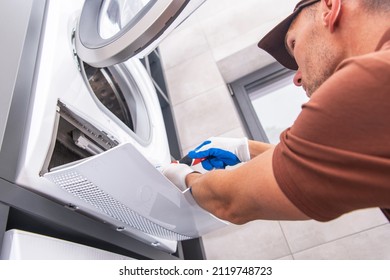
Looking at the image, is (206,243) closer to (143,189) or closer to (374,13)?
(143,189)

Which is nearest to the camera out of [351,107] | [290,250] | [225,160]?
[351,107]

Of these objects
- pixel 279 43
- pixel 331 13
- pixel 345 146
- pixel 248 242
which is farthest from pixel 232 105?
pixel 345 146

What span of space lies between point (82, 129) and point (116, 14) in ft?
1.83

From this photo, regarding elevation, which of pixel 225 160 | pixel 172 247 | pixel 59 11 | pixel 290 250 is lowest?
pixel 290 250

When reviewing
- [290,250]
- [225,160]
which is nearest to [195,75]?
[225,160]

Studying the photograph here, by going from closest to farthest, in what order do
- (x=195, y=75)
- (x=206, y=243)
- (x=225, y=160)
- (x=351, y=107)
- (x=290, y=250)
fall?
(x=351, y=107) < (x=225, y=160) < (x=290, y=250) < (x=206, y=243) < (x=195, y=75)

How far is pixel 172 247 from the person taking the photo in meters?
1.02

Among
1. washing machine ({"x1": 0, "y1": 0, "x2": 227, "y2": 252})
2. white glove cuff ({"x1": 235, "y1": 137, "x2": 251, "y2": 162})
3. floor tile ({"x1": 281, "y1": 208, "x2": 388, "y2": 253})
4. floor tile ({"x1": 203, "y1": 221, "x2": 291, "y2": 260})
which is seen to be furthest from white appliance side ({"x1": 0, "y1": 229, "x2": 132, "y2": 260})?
floor tile ({"x1": 281, "y1": 208, "x2": 388, "y2": 253})

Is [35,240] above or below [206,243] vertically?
above

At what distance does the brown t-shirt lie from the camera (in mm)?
425

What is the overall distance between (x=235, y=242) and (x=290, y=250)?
0.27 meters

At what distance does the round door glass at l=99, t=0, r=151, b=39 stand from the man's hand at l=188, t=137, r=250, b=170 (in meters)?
0.49

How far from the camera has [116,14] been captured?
3.40 feet

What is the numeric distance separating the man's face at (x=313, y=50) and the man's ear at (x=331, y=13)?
0.06ft
